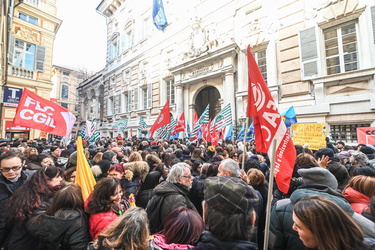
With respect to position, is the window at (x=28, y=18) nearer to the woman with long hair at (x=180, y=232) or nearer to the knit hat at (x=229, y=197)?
the woman with long hair at (x=180, y=232)

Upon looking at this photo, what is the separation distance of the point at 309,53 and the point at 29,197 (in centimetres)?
1076

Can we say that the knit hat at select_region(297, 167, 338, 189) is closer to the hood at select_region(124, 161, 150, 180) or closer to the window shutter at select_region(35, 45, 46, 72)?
the hood at select_region(124, 161, 150, 180)

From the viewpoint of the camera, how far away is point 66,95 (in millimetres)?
42719

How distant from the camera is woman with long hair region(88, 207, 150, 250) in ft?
3.87

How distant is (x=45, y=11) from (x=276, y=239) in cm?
2202

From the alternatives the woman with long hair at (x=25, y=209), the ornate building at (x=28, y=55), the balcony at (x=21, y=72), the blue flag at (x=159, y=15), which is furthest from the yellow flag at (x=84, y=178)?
the balcony at (x=21, y=72)

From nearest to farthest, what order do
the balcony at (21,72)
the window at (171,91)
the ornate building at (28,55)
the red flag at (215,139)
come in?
the red flag at (215,139)
the ornate building at (28,55)
the balcony at (21,72)
the window at (171,91)

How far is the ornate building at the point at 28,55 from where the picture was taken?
536 inches

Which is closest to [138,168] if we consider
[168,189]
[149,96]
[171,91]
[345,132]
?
[168,189]

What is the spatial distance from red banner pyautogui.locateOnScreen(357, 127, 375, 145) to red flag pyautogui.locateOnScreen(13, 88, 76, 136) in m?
8.70

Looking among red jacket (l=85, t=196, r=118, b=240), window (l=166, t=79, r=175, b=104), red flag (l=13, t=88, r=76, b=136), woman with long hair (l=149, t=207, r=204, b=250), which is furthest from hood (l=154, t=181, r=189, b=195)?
window (l=166, t=79, r=175, b=104)

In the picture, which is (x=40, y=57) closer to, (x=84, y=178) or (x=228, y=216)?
(x=84, y=178)

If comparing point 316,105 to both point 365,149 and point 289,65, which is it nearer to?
point 289,65

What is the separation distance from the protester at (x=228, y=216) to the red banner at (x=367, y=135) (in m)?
6.76
